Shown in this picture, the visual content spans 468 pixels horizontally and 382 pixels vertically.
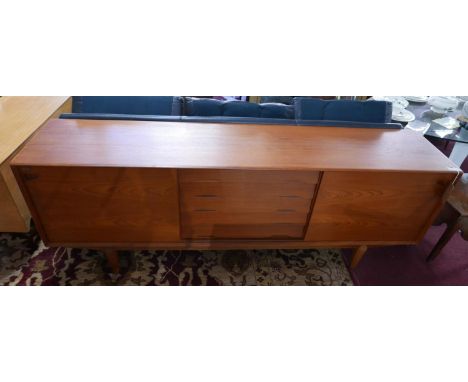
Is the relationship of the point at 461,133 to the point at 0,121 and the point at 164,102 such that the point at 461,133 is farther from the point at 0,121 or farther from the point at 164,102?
the point at 0,121

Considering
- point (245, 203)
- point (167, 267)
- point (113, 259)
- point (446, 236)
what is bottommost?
point (167, 267)

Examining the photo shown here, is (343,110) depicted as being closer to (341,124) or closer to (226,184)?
(341,124)

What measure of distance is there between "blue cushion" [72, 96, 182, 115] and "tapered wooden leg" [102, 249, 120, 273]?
809 mm

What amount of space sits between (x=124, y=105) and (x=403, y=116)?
1.79m

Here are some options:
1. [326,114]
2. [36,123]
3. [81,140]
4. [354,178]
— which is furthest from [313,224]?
[36,123]

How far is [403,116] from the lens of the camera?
1889mm

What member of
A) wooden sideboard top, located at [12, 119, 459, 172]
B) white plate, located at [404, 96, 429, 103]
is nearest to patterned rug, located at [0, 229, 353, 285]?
wooden sideboard top, located at [12, 119, 459, 172]

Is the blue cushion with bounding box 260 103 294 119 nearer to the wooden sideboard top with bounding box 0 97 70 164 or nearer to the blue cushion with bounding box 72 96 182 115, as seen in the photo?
the blue cushion with bounding box 72 96 182 115

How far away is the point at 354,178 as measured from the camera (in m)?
1.13

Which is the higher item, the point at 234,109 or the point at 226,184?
the point at 234,109

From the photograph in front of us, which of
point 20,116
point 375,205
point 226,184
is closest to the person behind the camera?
point 226,184

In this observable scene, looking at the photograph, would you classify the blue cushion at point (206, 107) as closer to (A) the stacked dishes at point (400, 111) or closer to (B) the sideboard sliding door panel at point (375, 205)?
(B) the sideboard sliding door panel at point (375, 205)

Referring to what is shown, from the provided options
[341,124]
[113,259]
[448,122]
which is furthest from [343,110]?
[113,259]

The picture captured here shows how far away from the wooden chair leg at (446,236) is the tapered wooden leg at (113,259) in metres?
1.65
